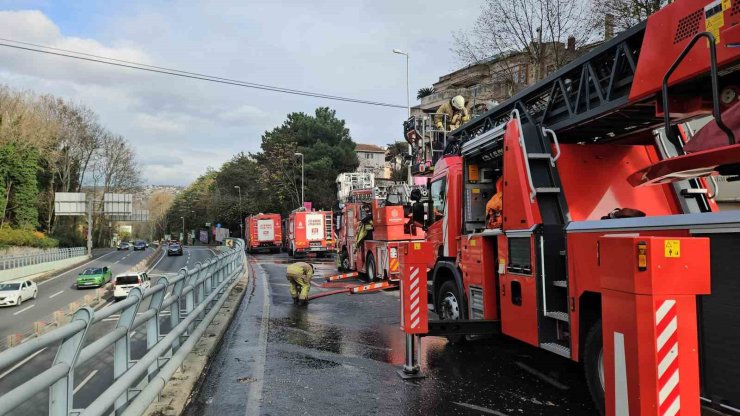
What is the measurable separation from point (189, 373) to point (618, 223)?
15.9ft

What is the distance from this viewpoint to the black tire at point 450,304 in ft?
24.1

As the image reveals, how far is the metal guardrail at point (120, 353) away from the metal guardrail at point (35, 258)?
37.5m

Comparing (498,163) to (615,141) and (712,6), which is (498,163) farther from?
(712,6)

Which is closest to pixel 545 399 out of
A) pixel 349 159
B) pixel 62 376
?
pixel 62 376

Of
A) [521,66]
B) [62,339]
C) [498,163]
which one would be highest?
[521,66]

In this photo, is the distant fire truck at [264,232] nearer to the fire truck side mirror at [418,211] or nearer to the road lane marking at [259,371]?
the road lane marking at [259,371]

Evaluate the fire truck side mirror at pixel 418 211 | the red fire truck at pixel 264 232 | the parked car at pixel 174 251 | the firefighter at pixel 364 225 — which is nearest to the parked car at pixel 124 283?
the firefighter at pixel 364 225

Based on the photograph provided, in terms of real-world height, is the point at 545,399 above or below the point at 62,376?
below

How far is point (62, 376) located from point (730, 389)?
398cm

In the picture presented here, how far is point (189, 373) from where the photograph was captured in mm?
5934

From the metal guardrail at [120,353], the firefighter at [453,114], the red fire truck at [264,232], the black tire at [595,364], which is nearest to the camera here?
the metal guardrail at [120,353]

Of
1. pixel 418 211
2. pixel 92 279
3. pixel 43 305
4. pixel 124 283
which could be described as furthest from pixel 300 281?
pixel 92 279

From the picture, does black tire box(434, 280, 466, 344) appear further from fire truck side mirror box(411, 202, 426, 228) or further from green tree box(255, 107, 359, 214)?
green tree box(255, 107, 359, 214)

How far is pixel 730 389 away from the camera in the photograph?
313 centimetres
